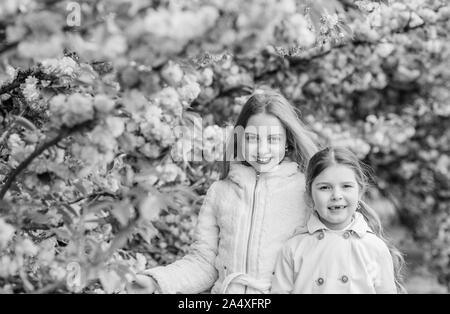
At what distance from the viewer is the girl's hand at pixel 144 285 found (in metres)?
2.56

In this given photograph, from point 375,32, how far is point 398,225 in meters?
3.34

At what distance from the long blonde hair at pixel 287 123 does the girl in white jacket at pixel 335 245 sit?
0.52 ft

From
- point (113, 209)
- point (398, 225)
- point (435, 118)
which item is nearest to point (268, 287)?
point (113, 209)

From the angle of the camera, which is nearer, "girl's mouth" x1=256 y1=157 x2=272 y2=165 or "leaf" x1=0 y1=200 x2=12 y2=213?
"leaf" x1=0 y1=200 x2=12 y2=213

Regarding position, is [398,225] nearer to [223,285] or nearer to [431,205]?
[431,205]

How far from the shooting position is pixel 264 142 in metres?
2.65

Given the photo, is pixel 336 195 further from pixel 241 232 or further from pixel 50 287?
pixel 50 287

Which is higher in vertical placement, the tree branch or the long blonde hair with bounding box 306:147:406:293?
the long blonde hair with bounding box 306:147:406:293

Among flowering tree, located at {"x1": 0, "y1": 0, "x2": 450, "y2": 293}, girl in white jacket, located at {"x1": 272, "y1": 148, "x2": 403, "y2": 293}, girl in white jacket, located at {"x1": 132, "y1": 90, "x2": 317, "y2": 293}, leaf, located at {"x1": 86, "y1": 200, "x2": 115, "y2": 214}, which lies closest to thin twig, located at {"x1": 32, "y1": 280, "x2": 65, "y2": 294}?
flowering tree, located at {"x1": 0, "y1": 0, "x2": 450, "y2": 293}

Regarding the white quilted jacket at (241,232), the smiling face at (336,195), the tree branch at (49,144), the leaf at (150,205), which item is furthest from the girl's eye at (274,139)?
the tree branch at (49,144)

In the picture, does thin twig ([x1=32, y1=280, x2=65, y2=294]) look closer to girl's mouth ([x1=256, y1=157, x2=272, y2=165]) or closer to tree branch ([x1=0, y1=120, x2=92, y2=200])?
tree branch ([x1=0, y1=120, x2=92, y2=200])

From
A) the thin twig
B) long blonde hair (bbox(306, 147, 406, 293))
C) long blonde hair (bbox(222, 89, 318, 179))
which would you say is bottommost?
the thin twig

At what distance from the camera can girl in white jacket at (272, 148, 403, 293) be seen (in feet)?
8.02

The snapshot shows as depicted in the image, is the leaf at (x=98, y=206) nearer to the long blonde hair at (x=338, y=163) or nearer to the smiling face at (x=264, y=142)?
the smiling face at (x=264, y=142)
